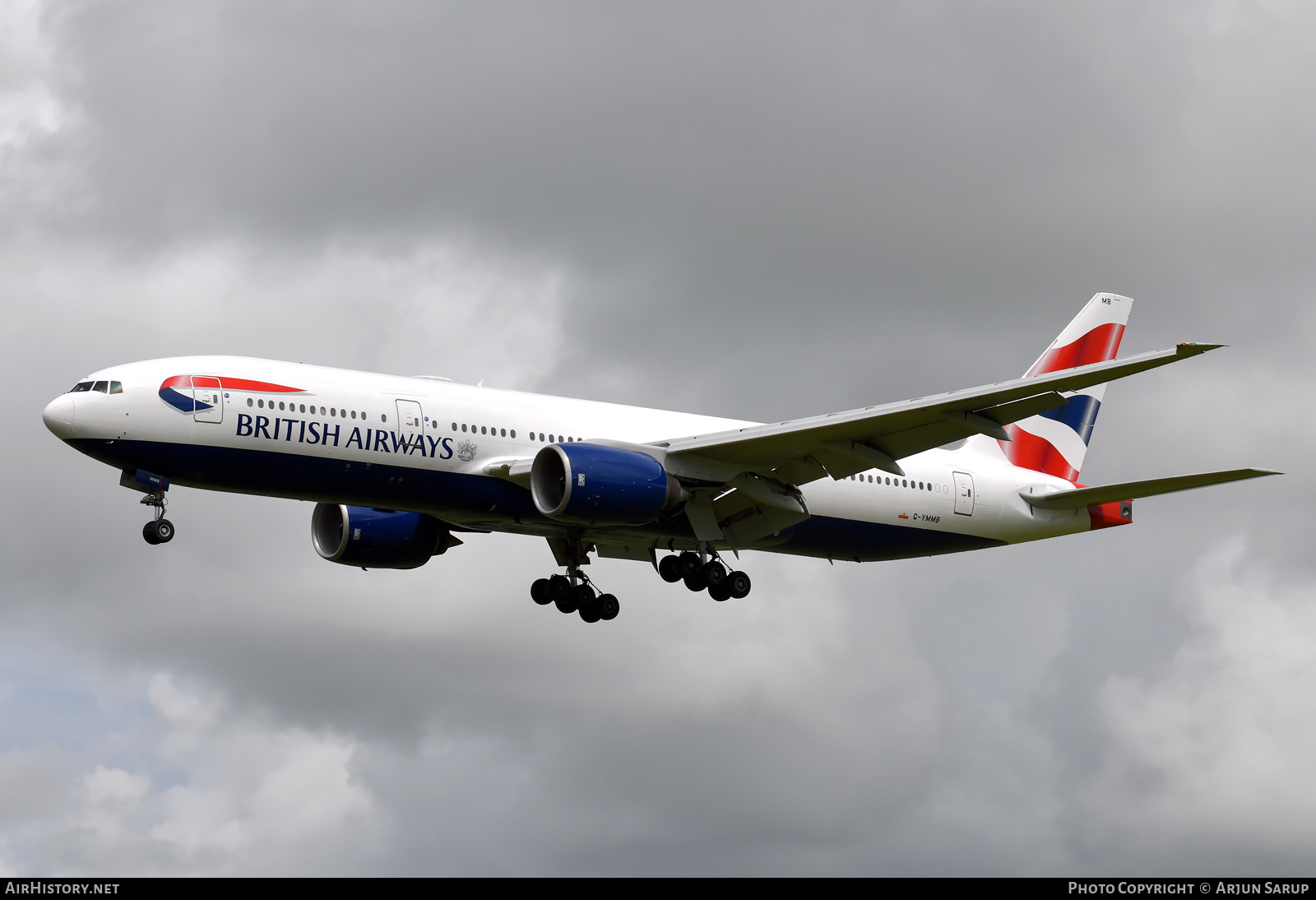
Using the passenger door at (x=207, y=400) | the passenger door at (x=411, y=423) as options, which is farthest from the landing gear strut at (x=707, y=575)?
the passenger door at (x=207, y=400)

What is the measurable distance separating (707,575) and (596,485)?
5815 millimetres

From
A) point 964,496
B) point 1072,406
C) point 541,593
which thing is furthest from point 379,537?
point 1072,406

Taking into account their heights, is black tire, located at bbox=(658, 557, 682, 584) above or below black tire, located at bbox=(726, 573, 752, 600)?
above

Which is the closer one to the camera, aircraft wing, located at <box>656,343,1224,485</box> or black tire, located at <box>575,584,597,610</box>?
aircraft wing, located at <box>656,343,1224,485</box>

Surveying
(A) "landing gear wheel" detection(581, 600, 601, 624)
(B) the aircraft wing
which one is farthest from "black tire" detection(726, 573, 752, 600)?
(A) "landing gear wheel" detection(581, 600, 601, 624)

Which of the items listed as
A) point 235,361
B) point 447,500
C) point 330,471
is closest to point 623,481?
point 447,500

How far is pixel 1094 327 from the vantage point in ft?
152

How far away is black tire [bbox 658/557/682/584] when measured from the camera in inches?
1499

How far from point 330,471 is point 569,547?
10335 mm

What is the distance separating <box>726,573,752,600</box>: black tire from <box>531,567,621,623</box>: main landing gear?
4801 millimetres

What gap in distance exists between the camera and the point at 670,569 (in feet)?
125

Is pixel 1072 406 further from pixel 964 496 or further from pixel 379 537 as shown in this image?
pixel 379 537

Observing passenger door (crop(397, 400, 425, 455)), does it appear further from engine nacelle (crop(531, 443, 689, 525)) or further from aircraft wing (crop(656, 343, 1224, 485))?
aircraft wing (crop(656, 343, 1224, 485))

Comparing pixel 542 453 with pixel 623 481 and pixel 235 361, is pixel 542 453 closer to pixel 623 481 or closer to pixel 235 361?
pixel 623 481
